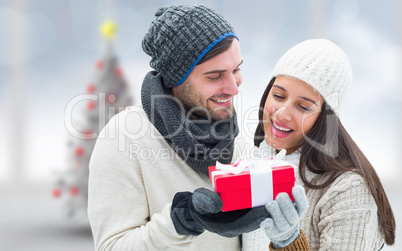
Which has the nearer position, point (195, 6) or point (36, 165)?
point (195, 6)

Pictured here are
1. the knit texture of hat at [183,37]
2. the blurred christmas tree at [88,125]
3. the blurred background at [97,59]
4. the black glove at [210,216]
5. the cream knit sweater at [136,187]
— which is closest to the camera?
the black glove at [210,216]

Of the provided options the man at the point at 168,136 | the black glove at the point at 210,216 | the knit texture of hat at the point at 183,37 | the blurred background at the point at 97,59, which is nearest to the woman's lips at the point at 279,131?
the man at the point at 168,136

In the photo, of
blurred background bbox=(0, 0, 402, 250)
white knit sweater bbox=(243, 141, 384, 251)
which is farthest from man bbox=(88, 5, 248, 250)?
blurred background bbox=(0, 0, 402, 250)

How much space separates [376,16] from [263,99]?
3.97m

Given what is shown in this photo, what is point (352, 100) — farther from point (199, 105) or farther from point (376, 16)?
point (199, 105)

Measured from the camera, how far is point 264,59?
14.8 ft

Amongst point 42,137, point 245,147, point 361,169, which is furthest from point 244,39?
point 361,169

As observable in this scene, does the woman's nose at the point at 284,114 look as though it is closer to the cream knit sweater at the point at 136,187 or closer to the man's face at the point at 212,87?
the man's face at the point at 212,87

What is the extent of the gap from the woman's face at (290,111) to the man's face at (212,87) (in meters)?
0.16

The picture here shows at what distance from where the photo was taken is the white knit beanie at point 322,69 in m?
1.38

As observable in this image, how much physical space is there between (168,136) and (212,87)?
25 cm

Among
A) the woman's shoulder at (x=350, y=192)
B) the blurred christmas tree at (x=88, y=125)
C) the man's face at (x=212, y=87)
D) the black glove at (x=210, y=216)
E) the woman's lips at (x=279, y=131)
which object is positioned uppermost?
the man's face at (x=212, y=87)

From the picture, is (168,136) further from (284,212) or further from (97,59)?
(97,59)

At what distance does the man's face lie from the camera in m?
1.40
